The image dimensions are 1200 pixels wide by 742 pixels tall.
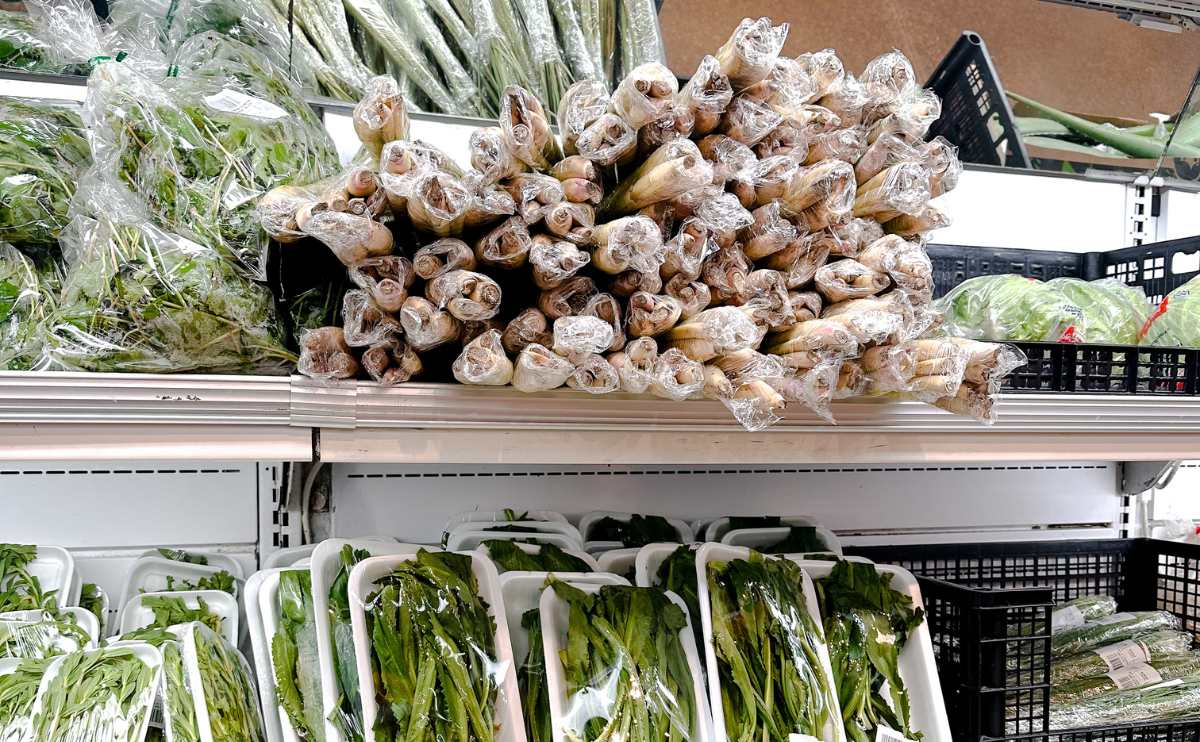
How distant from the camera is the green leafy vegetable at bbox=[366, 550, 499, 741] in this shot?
115cm

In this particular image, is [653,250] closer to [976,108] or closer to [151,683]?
[151,683]

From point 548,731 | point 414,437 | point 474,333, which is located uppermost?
point 474,333

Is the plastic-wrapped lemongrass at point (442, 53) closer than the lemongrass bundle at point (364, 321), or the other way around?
the lemongrass bundle at point (364, 321)

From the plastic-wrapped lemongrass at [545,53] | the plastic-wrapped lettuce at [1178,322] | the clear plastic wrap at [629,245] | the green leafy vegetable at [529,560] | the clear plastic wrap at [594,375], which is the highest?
the plastic-wrapped lemongrass at [545,53]

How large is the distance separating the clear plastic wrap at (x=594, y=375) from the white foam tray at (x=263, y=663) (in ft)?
2.00

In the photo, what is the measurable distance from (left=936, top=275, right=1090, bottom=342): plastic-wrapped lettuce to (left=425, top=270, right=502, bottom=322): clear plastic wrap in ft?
3.11

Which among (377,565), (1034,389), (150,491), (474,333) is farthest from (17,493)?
(1034,389)

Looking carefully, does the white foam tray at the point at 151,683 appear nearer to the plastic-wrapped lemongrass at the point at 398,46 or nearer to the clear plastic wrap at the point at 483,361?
the clear plastic wrap at the point at 483,361

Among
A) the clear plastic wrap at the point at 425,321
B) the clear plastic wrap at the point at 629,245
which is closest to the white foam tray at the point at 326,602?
the clear plastic wrap at the point at 425,321

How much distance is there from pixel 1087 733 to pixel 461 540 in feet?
4.04

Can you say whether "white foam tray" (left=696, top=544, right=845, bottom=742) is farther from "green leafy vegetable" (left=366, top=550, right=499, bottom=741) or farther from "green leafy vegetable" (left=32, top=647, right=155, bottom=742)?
"green leafy vegetable" (left=32, top=647, right=155, bottom=742)

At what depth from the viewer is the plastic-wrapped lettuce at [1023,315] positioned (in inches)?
64.4

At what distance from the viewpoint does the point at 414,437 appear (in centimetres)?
116

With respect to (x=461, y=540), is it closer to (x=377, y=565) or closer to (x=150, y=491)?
(x=377, y=565)
